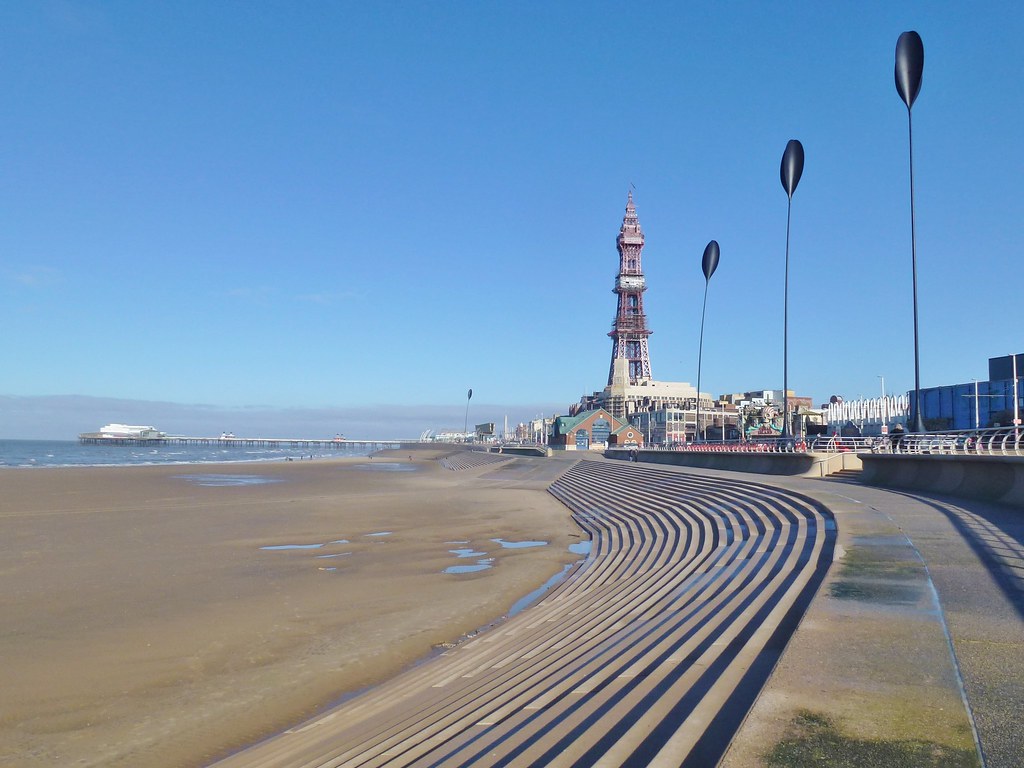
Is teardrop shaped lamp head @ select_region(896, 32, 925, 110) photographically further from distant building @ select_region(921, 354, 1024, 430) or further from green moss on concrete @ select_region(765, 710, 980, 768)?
green moss on concrete @ select_region(765, 710, 980, 768)

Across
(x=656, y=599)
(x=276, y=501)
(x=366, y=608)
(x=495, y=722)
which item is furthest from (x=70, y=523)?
(x=495, y=722)

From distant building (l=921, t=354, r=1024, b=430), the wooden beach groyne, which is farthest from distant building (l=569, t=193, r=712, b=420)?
the wooden beach groyne

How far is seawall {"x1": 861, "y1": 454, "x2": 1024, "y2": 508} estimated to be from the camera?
14211 mm

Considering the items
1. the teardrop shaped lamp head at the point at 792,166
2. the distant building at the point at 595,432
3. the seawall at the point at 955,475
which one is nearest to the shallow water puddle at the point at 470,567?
the seawall at the point at 955,475

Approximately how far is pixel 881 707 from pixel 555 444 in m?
99.0

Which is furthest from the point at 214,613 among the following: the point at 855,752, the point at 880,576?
the point at 855,752

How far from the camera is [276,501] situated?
1292 inches

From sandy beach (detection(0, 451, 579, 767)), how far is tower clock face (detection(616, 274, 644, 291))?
113752mm

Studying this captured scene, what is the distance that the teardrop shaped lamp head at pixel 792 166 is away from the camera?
35.9 m

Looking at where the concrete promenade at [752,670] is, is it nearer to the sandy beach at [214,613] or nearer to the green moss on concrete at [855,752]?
the green moss on concrete at [855,752]

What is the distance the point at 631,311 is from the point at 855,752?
136902 mm

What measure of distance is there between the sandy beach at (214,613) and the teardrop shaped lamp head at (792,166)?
20521mm

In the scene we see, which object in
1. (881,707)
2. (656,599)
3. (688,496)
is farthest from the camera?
(688,496)

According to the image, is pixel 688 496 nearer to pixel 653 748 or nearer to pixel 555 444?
pixel 653 748
